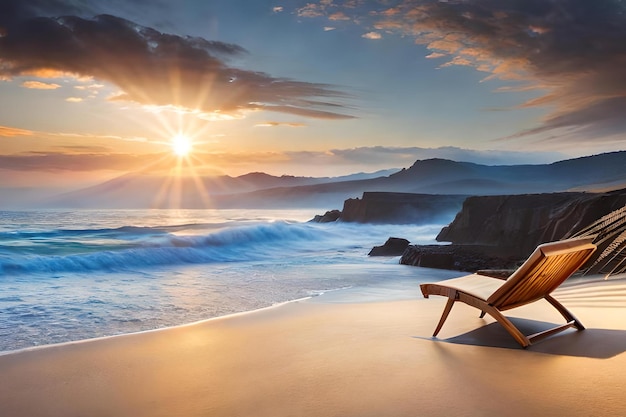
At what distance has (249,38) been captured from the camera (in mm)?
14625

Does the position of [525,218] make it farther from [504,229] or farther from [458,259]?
[458,259]

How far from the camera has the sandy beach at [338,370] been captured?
263 centimetres

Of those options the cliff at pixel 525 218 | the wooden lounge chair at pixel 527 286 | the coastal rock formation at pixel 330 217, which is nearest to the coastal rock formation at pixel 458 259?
the cliff at pixel 525 218

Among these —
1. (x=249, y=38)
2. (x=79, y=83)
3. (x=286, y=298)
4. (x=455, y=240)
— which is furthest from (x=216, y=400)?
(x=455, y=240)

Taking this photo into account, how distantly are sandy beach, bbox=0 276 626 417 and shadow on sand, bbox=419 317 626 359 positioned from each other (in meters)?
A: 0.01

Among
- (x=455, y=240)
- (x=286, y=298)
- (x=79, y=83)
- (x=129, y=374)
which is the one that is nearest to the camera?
(x=129, y=374)

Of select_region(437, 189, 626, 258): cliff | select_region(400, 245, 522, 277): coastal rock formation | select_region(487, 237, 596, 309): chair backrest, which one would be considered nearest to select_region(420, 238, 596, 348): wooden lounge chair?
select_region(487, 237, 596, 309): chair backrest

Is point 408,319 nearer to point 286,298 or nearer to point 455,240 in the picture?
point 286,298

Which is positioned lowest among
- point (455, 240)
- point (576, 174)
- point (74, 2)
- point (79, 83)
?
point (455, 240)

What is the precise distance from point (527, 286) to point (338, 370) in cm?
155

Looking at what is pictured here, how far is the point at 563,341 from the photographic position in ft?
12.3

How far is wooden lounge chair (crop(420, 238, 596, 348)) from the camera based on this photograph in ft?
11.3

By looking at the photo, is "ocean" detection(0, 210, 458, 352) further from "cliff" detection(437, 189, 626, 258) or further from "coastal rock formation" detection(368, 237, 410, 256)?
"cliff" detection(437, 189, 626, 258)

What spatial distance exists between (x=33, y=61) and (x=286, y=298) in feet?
46.5
